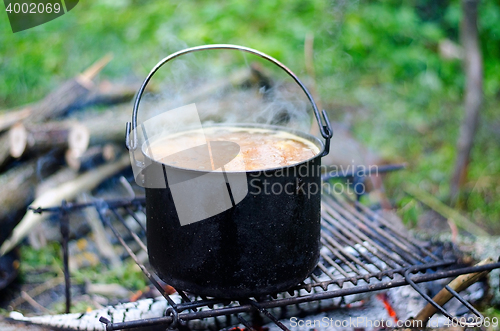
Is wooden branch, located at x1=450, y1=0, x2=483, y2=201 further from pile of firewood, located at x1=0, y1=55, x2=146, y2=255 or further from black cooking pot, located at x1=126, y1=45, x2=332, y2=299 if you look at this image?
pile of firewood, located at x1=0, y1=55, x2=146, y2=255

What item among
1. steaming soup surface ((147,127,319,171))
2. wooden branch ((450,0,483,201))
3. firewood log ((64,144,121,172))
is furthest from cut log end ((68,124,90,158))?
wooden branch ((450,0,483,201))

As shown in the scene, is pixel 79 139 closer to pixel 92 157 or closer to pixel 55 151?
pixel 55 151

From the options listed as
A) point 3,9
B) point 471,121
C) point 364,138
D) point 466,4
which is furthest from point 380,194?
point 3,9

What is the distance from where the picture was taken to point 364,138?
5.67 meters

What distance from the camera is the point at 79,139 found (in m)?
3.74

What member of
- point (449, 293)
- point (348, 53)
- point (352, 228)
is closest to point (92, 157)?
point (352, 228)

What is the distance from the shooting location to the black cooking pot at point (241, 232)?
5.52 ft

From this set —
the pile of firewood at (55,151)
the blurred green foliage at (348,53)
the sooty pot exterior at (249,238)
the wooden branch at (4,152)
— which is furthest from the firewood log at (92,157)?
the sooty pot exterior at (249,238)

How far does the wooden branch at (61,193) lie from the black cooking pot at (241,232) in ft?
7.46

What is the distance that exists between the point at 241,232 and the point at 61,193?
2.72m

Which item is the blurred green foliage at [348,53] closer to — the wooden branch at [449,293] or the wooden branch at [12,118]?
the wooden branch at [12,118]

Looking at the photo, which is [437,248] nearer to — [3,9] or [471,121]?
[471,121]

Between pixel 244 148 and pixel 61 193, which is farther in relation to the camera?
pixel 61 193

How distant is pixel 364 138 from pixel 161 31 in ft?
14.5
